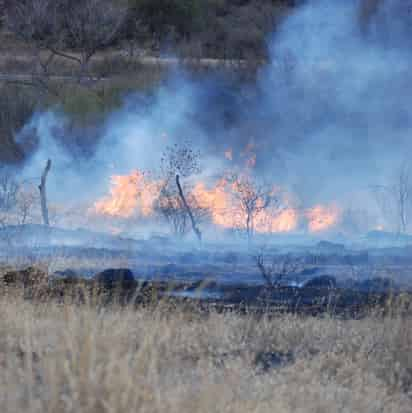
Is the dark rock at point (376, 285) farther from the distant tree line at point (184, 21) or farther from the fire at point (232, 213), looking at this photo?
the distant tree line at point (184, 21)

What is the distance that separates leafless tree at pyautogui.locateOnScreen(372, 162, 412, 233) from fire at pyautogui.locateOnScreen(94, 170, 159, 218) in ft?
26.0

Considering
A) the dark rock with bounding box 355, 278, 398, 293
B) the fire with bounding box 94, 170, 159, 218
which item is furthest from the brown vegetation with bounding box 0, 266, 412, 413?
the fire with bounding box 94, 170, 159, 218

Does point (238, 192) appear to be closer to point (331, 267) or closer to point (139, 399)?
point (331, 267)

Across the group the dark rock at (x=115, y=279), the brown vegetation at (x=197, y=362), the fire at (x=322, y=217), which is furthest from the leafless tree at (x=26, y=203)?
the brown vegetation at (x=197, y=362)

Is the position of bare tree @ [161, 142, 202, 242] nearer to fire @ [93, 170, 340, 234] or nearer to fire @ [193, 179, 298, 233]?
fire @ [93, 170, 340, 234]

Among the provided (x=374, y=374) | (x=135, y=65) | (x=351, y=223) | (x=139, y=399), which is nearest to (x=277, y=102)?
(x=351, y=223)

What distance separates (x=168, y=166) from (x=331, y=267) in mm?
9614

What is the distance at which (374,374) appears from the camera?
7984mm

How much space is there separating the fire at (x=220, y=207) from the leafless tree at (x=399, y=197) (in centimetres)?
198

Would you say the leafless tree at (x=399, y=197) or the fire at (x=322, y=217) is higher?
the leafless tree at (x=399, y=197)

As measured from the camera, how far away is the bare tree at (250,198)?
2617 centimetres

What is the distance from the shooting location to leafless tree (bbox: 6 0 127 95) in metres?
43.0

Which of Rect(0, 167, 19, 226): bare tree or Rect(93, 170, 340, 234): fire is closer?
Rect(0, 167, 19, 226): bare tree

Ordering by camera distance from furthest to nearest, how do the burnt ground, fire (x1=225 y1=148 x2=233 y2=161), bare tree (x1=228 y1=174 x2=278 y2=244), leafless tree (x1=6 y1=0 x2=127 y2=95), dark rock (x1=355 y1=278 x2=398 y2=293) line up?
leafless tree (x1=6 y1=0 x2=127 y2=95) < fire (x1=225 y1=148 x2=233 y2=161) < bare tree (x1=228 y1=174 x2=278 y2=244) < dark rock (x1=355 y1=278 x2=398 y2=293) < the burnt ground
